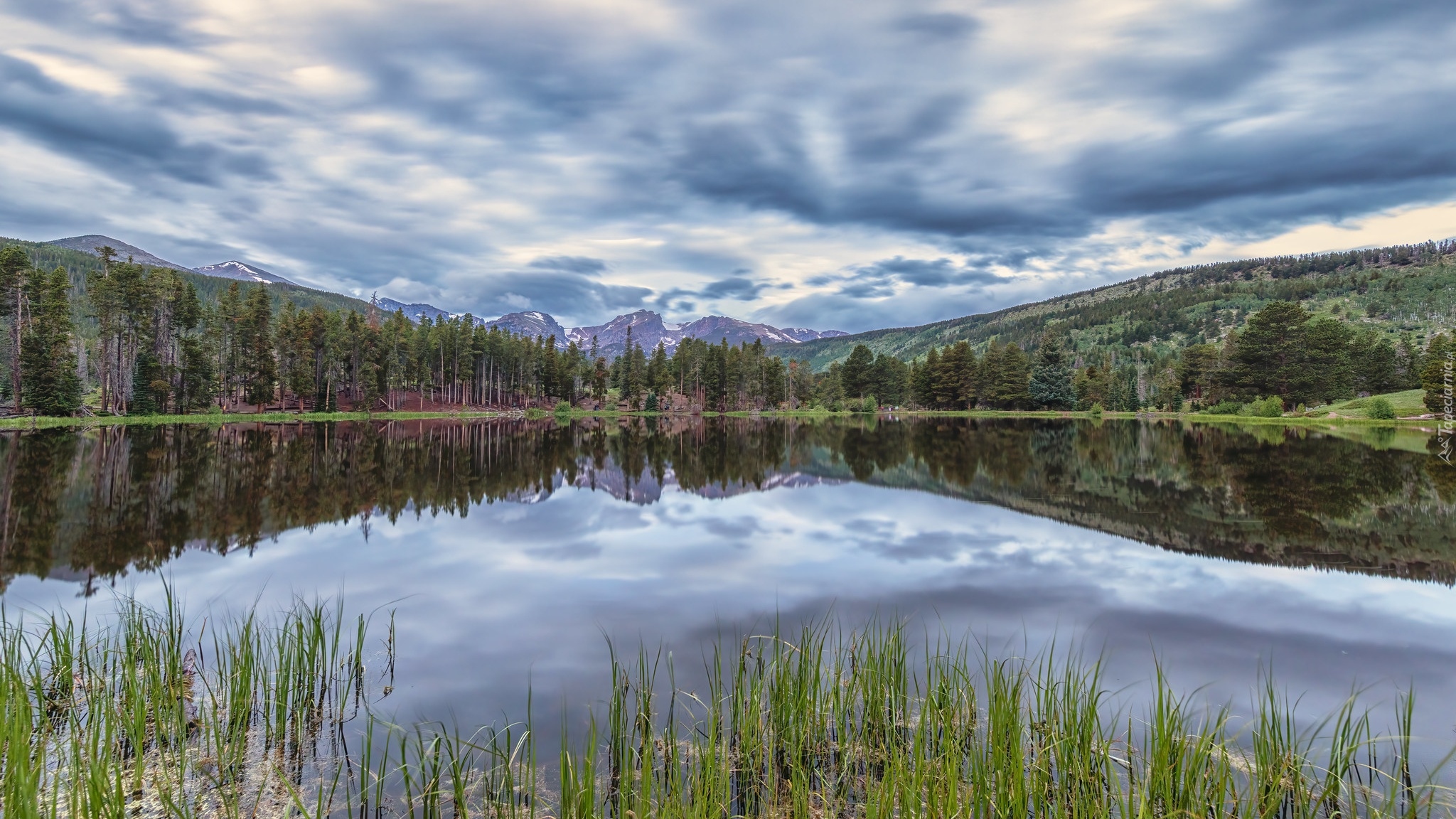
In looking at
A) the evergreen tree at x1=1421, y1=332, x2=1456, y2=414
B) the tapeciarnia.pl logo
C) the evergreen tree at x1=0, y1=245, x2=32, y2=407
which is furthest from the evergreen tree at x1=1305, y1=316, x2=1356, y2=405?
the evergreen tree at x1=0, y1=245, x2=32, y2=407

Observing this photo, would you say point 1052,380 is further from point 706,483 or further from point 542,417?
point 706,483

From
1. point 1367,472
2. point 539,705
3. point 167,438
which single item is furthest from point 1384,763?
point 167,438

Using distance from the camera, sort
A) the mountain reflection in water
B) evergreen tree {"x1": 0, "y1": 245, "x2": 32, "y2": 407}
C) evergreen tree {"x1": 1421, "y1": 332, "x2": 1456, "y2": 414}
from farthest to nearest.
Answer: evergreen tree {"x1": 1421, "y1": 332, "x2": 1456, "y2": 414} → evergreen tree {"x1": 0, "y1": 245, "x2": 32, "y2": 407} → the mountain reflection in water

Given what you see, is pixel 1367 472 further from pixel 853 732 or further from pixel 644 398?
pixel 644 398

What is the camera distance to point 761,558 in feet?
40.9

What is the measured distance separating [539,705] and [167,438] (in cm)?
Answer: 4244

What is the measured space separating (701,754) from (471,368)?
10366cm

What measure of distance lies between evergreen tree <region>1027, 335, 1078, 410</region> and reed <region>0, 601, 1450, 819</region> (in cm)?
9780

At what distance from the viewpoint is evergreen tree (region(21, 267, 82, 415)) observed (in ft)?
157

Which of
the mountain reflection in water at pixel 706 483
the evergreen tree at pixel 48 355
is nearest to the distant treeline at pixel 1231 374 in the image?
the mountain reflection in water at pixel 706 483

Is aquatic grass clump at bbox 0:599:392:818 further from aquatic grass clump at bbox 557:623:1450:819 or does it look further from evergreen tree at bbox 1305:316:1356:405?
evergreen tree at bbox 1305:316:1356:405

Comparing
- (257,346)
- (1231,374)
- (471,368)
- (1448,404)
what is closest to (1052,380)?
(1231,374)

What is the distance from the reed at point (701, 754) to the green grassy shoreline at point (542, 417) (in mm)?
54973

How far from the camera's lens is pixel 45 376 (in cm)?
4800
